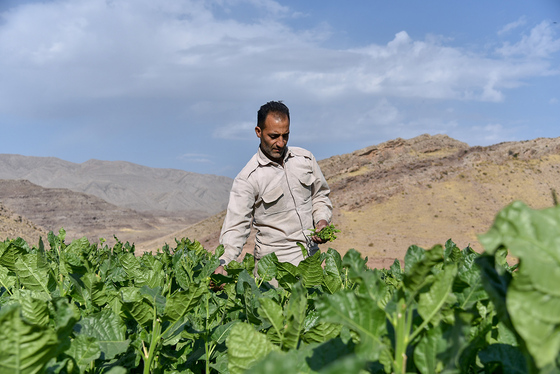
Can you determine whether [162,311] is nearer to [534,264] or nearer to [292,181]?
[534,264]

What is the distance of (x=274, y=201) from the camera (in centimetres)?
395

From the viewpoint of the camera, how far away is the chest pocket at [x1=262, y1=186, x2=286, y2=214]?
391 centimetres

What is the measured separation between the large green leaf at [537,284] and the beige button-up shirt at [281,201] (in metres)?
3.11

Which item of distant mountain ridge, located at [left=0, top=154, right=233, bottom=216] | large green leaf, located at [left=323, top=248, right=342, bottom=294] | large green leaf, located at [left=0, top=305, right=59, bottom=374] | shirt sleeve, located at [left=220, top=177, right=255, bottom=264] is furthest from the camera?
distant mountain ridge, located at [left=0, top=154, right=233, bottom=216]

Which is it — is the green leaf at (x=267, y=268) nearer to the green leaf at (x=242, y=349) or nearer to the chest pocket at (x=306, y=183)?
the green leaf at (x=242, y=349)

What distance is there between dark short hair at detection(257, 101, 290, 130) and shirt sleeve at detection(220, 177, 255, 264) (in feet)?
1.90

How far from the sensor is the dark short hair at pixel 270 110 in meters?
3.88

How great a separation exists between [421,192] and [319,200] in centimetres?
2146

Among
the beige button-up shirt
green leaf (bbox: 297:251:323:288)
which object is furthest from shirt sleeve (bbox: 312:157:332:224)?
green leaf (bbox: 297:251:323:288)

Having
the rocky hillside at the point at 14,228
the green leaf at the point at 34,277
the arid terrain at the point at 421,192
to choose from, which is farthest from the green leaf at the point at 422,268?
the arid terrain at the point at 421,192

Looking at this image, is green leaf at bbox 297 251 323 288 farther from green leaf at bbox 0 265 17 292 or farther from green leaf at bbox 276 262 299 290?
green leaf at bbox 0 265 17 292

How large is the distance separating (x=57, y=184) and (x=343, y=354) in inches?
4133

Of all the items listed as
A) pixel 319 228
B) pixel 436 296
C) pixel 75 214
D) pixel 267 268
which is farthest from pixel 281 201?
→ pixel 75 214

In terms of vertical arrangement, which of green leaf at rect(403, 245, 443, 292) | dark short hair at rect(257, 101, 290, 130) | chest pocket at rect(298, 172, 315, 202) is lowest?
green leaf at rect(403, 245, 443, 292)
